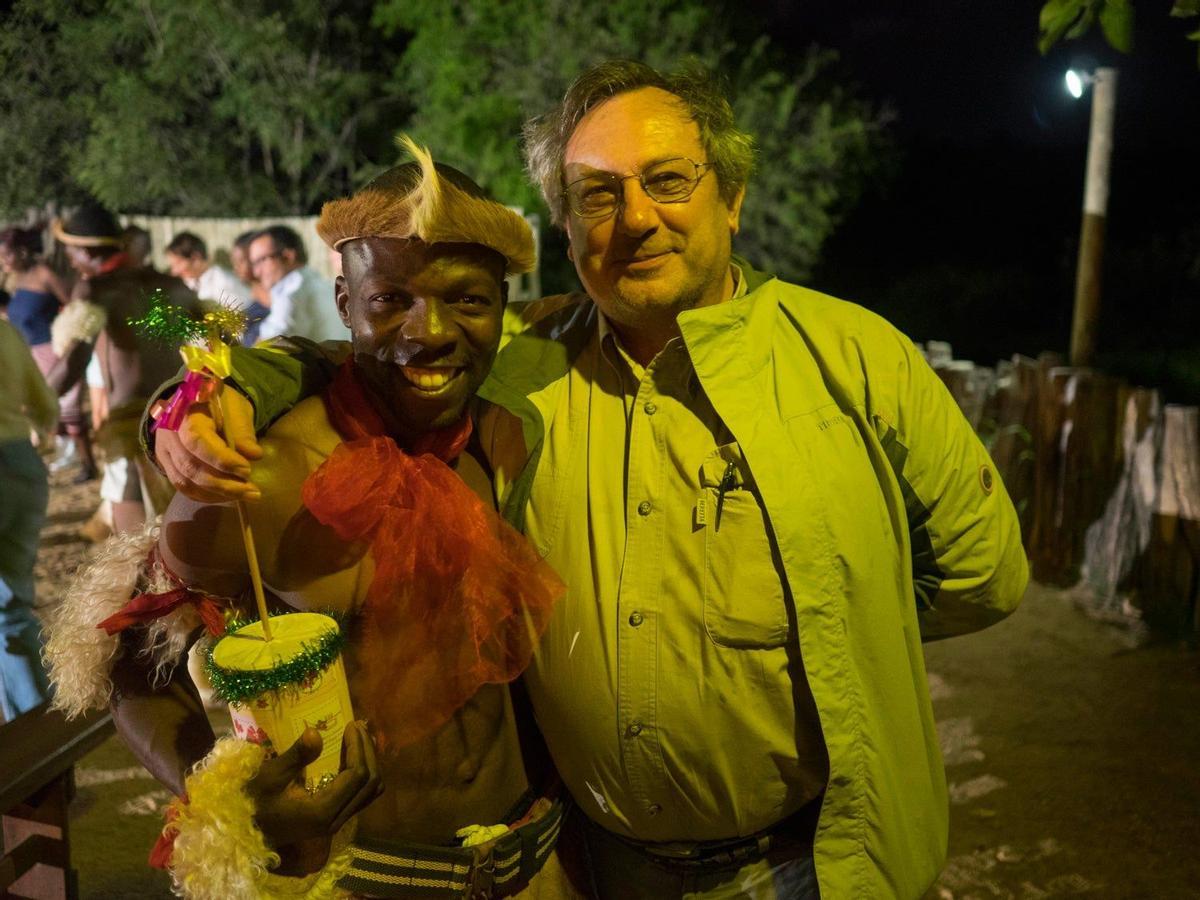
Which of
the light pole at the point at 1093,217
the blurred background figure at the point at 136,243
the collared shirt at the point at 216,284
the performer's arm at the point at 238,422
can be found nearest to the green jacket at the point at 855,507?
the performer's arm at the point at 238,422

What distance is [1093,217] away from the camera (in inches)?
305

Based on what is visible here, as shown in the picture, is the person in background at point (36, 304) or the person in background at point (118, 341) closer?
the person in background at point (118, 341)

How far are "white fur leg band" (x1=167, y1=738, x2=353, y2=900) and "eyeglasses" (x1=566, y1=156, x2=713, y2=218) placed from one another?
1134mm

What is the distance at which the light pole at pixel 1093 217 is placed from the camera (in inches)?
296

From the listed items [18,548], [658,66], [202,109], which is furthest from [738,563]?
[202,109]

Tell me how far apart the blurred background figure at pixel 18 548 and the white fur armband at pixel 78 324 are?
3.06 feet

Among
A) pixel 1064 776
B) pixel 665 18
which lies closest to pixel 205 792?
pixel 1064 776

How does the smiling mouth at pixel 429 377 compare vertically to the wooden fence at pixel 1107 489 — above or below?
above

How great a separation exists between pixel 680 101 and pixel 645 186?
22 cm

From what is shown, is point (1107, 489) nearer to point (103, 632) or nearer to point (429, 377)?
point (429, 377)

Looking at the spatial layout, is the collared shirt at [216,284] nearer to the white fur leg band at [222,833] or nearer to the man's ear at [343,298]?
the man's ear at [343,298]

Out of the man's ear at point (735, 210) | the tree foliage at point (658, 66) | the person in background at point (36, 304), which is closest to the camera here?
the man's ear at point (735, 210)

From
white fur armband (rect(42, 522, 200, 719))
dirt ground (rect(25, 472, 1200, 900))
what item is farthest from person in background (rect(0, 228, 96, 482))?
white fur armband (rect(42, 522, 200, 719))

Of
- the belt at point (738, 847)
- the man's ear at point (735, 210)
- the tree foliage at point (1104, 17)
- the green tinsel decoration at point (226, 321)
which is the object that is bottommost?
the belt at point (738, 847)
